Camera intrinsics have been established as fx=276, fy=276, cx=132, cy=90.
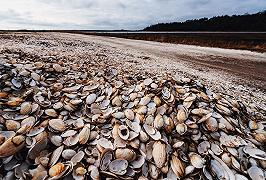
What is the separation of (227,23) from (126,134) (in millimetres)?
50989

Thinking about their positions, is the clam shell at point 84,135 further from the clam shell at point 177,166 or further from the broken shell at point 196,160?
the broken shell at point 196,160

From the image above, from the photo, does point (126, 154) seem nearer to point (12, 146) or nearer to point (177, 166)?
point (177, 166)

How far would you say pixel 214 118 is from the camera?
3527 mm

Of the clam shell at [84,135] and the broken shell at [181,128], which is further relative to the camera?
the broken shell at [181,128]

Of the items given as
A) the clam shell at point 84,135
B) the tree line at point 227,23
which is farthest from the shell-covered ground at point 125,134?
the tree line at point 227,23

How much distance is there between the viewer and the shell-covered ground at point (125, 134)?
2.94 meters

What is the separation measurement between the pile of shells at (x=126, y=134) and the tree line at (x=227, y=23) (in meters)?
44.2

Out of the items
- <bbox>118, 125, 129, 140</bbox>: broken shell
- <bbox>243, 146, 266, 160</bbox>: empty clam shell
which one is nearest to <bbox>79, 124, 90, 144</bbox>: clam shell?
<bbox>118, 125, 129, 140</bbox>: broken shell

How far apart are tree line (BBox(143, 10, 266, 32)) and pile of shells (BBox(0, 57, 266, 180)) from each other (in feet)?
145

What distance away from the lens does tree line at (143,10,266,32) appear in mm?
45456

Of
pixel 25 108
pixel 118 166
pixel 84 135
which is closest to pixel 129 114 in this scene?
pixel 84 135

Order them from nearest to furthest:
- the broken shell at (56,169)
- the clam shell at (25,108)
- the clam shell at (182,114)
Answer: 1. the broken shell at (56,169)
2. the clam shell at (182,114)
3. the clam shell at (25,108)

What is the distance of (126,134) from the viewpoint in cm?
324

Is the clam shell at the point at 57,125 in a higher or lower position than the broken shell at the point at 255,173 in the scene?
higher
